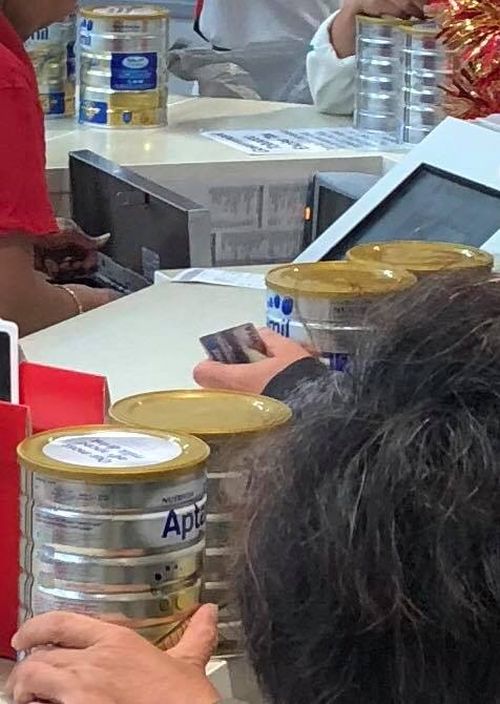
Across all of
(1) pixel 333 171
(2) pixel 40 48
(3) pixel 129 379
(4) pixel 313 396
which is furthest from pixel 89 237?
(4) pixel 313 396

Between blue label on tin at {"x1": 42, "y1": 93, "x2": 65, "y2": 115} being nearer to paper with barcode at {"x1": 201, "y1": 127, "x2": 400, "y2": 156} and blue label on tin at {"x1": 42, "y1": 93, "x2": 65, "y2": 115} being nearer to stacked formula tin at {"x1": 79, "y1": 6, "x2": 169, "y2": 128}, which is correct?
stacked formula tin at {"x1": 79, "y1": 6, "x2": 169, "y2": 128}

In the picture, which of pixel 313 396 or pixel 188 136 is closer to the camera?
pixel 313 396

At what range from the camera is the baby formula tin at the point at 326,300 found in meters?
1.02

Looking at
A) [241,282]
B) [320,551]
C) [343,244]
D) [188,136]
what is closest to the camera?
[320,551]

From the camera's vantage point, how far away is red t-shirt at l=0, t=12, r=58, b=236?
1737mm

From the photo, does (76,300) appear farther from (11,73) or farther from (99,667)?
(99,667)

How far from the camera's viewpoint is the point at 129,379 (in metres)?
1.31

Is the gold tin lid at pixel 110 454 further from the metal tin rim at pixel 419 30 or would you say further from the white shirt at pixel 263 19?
the white shirt at pixel 263 19

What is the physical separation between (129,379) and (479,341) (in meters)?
0.77

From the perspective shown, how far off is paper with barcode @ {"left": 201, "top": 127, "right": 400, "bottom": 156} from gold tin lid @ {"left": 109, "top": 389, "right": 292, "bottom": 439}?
4.35 ft

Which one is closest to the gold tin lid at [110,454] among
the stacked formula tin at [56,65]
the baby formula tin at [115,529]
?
the baby formula tin at [115,529]

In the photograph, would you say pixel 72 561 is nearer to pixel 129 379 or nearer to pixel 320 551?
pixel 320 551

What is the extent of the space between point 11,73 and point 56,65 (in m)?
0.85

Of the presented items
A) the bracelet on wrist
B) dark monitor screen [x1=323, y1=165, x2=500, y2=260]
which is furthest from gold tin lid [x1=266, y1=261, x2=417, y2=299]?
the bracelet on wrist
